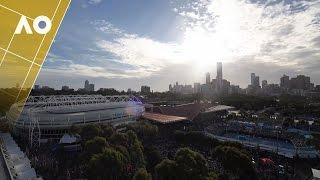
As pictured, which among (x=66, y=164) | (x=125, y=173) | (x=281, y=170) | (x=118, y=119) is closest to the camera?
(x=125, y=173)

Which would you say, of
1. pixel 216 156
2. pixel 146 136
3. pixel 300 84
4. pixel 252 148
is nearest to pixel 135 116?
pixel 146 136

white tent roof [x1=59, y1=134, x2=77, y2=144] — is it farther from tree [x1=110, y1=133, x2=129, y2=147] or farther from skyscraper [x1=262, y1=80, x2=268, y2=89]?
skyscraper [x1=262, y1=80, x2=268, y2=89]

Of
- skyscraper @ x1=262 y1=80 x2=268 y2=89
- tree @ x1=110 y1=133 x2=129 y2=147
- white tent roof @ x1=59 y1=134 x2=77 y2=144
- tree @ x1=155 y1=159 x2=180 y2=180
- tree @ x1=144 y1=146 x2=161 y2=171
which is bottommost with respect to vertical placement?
tree @ x1=144 y1=146 x2=161 y2=171

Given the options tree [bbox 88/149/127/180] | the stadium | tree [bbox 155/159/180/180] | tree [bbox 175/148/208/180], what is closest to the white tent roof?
the stadium

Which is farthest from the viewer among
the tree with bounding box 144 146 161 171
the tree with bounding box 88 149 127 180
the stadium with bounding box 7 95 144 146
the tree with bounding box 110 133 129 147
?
the stadium with bounding box 7 95 144 146

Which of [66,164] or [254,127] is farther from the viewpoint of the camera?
[254,127]

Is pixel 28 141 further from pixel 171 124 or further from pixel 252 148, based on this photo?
pixel 252 148

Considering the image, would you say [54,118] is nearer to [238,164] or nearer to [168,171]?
[238,164]
